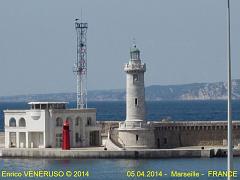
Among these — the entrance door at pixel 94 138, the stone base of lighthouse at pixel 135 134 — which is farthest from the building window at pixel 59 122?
the stone base of lighthouse at pixel 135 134

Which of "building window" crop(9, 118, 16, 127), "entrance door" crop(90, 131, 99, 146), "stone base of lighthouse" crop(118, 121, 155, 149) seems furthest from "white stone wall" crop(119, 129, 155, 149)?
"building window" crop(9, 118, 16, 127)

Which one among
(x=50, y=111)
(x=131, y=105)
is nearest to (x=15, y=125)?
(x=50, y=111)

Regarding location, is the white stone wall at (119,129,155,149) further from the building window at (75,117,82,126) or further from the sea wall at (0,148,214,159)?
the building window at (75,117,82,126)

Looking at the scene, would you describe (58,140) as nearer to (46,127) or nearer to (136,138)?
(46,127)

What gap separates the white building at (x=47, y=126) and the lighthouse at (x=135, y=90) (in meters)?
4.00

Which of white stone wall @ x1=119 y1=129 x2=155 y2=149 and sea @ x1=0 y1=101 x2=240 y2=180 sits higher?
white stone wall @ x1=119 y1=129 x2=155 y2=149

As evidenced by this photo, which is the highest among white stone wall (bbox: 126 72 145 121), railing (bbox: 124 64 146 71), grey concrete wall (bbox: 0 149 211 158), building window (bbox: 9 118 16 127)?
railing (bbox: 124 64 146 71)

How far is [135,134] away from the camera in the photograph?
7800 cm

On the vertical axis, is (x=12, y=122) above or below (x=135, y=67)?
below

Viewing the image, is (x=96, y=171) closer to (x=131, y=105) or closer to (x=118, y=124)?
(x=131, y=105)

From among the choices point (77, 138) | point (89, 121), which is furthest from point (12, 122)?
point (89, 121)

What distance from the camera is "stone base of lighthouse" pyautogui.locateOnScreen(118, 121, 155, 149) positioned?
77.8 m

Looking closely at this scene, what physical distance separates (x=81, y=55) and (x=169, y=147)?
9887mm

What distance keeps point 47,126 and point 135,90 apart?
6.79m
